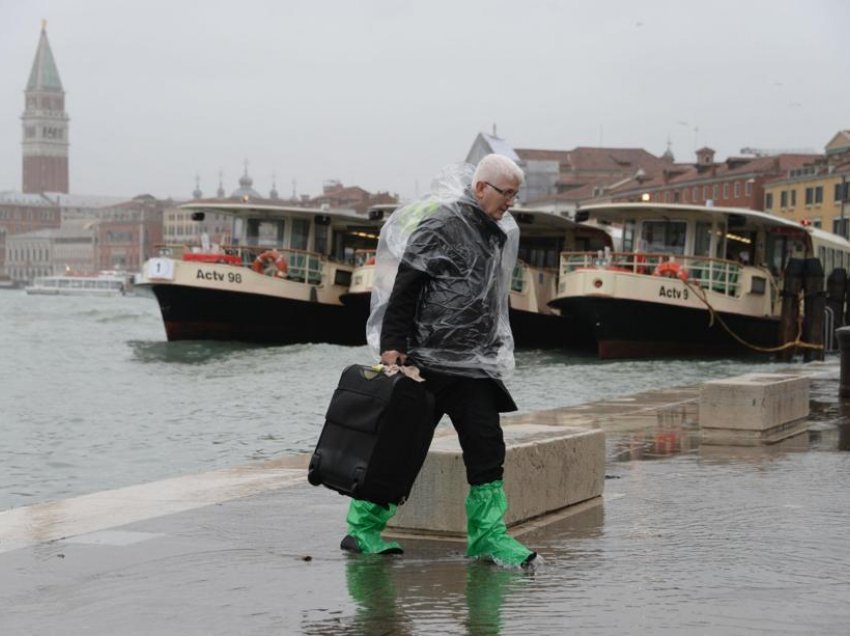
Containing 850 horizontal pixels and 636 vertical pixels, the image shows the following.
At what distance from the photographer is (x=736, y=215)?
35.4 metres

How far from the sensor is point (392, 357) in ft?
19.1

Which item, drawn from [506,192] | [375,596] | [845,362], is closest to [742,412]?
[845,362]

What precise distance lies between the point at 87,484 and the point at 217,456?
221 cm

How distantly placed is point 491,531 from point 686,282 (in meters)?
28.6

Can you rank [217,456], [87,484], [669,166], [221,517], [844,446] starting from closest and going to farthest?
[221,517], [844,446], [87,484], [217,456], [669,166]

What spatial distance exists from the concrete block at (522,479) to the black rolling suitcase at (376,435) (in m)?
0.62

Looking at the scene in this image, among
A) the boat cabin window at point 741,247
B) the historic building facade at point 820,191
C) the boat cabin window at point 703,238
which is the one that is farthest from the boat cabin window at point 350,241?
the historic building facade at point 820,191

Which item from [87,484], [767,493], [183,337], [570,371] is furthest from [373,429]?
[183,337]

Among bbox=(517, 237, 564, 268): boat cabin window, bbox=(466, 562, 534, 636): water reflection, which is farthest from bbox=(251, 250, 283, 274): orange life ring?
bbox=(466, 562, 534, 636): water reflection

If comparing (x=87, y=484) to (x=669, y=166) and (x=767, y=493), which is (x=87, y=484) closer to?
(x=767, y=493)

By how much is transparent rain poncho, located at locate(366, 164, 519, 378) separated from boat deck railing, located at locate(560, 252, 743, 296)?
2826 cm

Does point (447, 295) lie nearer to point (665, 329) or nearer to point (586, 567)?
point (586, 567)

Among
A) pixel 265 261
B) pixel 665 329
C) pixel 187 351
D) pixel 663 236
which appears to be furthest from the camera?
pixel 265 261

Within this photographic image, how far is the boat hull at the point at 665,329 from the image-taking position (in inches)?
1353
